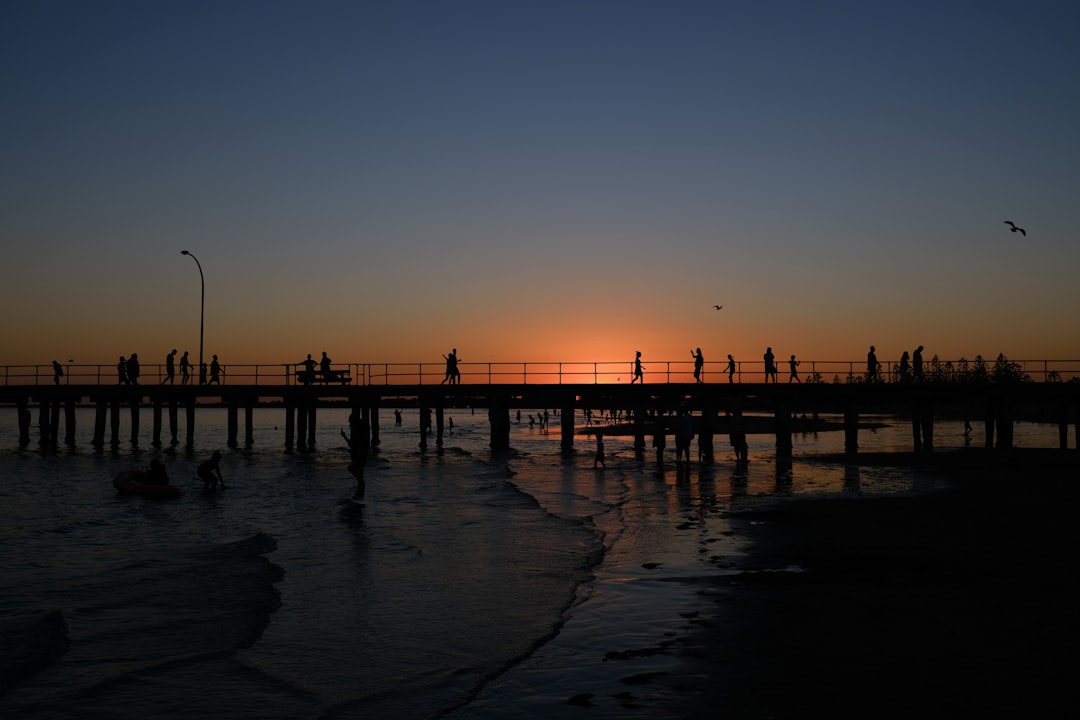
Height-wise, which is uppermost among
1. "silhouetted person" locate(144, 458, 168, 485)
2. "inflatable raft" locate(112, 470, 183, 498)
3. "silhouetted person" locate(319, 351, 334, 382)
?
"silhouetted person" locate(319, 351, 334, 382)

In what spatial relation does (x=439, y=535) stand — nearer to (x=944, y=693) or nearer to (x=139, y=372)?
(x=944, y=693)

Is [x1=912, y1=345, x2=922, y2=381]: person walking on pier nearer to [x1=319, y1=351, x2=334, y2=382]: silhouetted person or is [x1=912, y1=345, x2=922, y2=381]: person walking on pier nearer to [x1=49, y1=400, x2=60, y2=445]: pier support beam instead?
[x1=319, y1=351, x2=334, y2=382]: silhouetted person

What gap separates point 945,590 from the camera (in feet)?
41.0

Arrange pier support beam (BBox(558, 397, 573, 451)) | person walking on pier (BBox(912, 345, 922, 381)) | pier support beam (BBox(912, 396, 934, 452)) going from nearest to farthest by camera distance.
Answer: person walking on pier (BBox(912, 345, 922, 381)) → pier support beam (BBox(912, 396, 934, 452)) → pier support beam (BBox(558, 397, 573, 451))

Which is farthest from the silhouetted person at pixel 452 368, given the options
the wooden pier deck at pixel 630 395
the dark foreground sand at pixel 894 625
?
the dark foreground sand at pixel 894 625

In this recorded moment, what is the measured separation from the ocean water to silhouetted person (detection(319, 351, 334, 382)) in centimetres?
2166

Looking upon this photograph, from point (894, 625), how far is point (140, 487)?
953 inches

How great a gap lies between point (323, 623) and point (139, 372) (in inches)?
1887

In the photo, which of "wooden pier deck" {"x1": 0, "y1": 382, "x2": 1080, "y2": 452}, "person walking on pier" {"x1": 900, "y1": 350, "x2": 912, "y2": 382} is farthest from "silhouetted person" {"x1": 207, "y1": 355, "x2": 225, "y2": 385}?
"person walking on pier" {"x1": 900, "y1": 350, "x2": 912, "y2": 382}

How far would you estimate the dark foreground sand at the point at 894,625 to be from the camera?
8.09 metres

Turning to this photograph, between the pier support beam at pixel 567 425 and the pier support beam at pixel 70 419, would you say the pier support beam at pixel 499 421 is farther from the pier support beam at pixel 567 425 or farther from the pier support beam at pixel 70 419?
the pier support beam at pixel 70 419

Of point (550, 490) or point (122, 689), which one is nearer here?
point (122, 689)

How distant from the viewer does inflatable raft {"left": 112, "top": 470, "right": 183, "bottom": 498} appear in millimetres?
28297

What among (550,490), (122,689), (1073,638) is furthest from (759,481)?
(122,689)
